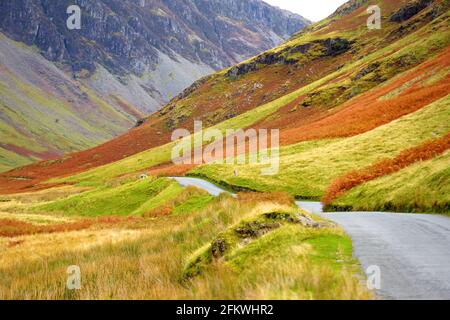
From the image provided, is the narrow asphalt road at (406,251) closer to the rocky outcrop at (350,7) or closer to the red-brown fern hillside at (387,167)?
the red-brown fern hillside at (387,167)

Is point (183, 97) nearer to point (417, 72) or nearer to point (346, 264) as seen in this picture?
point (417, 72)

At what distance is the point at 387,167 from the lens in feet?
104

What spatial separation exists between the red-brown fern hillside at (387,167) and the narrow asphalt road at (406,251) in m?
11.0

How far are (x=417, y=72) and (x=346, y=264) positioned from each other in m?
56.2

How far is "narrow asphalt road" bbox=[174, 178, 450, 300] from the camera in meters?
8.87

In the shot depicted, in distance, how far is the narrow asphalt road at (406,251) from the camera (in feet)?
29.1

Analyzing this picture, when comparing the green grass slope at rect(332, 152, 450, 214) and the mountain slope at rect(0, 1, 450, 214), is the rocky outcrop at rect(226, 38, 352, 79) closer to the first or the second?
the mountain slope at rect(0, 1, 450, 214)

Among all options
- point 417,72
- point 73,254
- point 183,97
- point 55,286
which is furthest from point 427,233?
point 183,97

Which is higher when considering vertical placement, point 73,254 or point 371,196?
point 371,196

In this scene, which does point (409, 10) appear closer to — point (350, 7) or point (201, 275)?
point (350, 7)

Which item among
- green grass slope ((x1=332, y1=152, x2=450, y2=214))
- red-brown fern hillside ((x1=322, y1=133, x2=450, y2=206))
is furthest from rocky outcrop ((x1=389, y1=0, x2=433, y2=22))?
green grass slope ((x1=332, y1=152, x2=450, y2=214))

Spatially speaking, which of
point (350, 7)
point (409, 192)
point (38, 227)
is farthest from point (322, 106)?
point (350, 7)

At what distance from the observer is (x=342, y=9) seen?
181500mm

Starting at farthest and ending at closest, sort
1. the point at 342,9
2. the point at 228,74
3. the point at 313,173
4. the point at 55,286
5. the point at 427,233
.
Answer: the point at 342,9
the point at 228,74
the point at 313,173
the point at 427,233
the point at 55,286
